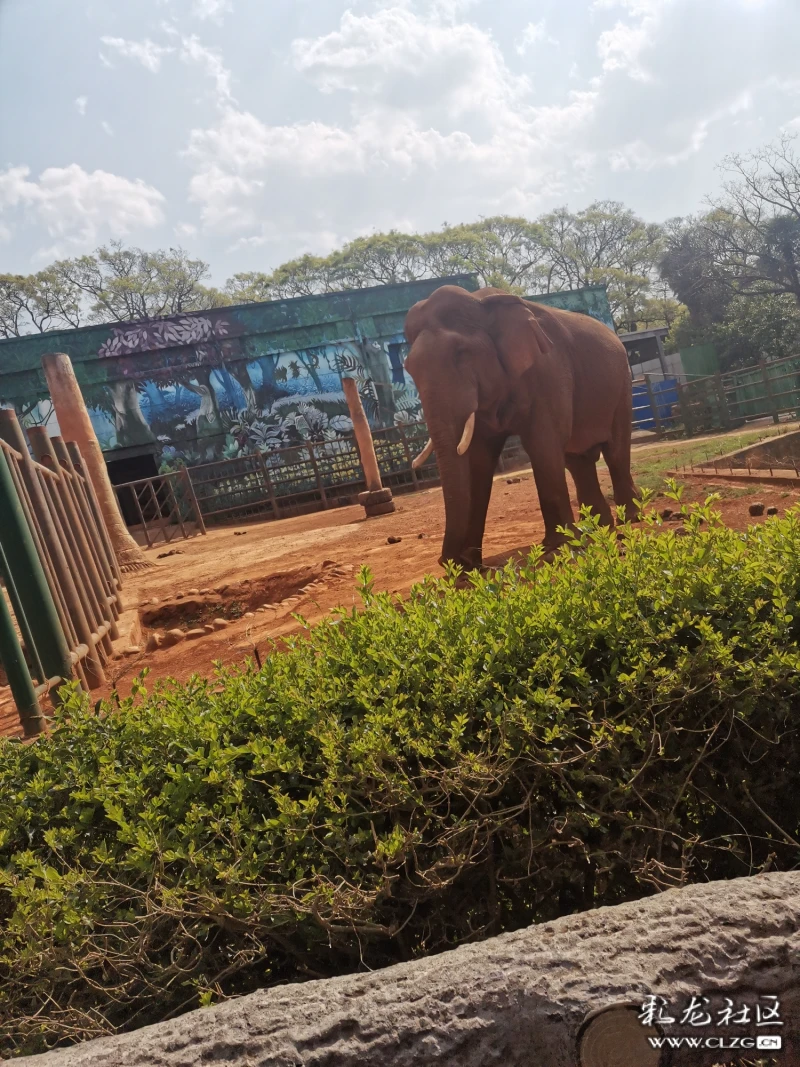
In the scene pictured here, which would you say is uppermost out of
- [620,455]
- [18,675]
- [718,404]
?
[18,675]

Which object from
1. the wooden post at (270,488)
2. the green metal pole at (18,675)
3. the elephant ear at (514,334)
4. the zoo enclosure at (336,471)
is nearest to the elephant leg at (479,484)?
the elephant ear at (514,334)

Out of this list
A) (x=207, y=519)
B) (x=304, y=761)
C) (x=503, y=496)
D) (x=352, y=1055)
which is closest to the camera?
(x=352, y=1055)

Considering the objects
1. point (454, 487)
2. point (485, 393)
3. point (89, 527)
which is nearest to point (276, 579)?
point (89, 527)

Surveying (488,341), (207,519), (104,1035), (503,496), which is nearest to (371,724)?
(104,1035)

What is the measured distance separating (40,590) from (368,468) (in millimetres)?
11274

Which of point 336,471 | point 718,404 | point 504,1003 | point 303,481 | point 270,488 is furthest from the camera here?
point 303,481

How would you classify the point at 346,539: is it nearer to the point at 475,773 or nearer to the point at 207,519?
the point at 475,773

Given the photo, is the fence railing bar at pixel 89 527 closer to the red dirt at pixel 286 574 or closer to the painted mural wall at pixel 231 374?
the red dirt at pixel 286 574

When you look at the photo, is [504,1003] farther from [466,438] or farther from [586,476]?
[586,476]

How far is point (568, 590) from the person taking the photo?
242 centimetres

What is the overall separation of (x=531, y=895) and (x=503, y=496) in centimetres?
1098

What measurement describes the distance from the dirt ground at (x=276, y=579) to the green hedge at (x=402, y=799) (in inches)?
67.6

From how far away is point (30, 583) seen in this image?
14.2 feet

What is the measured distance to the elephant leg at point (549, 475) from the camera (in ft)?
20.5
